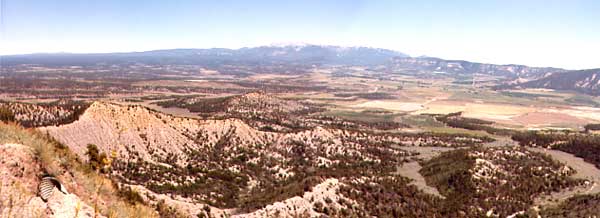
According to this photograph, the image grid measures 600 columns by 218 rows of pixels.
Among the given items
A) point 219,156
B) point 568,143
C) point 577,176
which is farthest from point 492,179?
point 568,143

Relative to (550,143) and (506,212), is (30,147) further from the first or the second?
(550,143)

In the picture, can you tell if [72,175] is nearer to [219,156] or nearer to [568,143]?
[219,156]

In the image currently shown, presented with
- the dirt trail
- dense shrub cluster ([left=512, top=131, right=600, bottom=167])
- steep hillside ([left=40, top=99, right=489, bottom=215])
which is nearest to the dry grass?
steep hillside ([left=40, top=99, right=489, bottom=215])

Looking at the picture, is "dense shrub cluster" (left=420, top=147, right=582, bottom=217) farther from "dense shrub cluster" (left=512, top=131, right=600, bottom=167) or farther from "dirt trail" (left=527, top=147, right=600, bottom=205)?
"dense shrub cluster" (left=512, top=131, right=600, bottom=167)

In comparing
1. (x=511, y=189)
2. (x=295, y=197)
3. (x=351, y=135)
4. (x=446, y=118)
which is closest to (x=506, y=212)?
(x=511, y=189)

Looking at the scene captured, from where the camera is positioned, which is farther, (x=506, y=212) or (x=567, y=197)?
(x=567, y=197)
